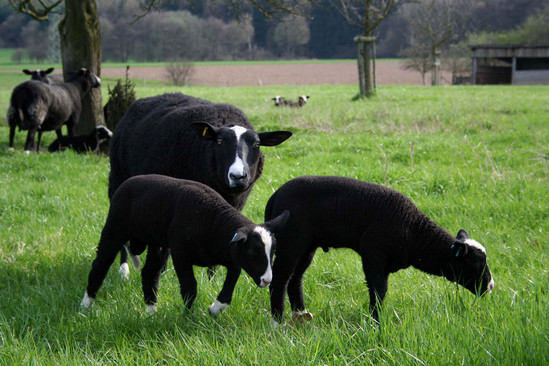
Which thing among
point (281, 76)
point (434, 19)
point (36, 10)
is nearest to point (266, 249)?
point (36, 10)

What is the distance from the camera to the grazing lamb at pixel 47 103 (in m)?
12.3

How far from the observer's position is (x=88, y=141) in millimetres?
12125

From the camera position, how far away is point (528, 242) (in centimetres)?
571

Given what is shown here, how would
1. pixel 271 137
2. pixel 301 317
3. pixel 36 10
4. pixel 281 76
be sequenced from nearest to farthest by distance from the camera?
1. pixel 301 317
2. pixel 271 137
3. pixel 36 10
4. pixel 281 76

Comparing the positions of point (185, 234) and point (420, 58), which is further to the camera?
point (420, 58)

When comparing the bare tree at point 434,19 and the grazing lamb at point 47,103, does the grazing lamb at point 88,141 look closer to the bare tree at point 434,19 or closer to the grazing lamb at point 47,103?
the grazing lamb at point 47,103

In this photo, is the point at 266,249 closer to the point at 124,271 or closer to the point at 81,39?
the point at 124,271

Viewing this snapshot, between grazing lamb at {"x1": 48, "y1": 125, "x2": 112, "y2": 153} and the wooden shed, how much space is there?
131 feet

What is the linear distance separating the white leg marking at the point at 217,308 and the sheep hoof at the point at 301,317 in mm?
451

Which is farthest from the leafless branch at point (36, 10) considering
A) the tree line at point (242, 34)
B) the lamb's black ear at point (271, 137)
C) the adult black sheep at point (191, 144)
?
the tree line at point (242, 34)

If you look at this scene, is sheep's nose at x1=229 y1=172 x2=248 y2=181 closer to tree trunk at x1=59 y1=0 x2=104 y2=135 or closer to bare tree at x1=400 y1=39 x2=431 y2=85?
tree trunk at x1=59 y1=0 x2=104 y2=135

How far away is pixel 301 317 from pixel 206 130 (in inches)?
82.6

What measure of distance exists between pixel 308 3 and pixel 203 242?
31.2ft

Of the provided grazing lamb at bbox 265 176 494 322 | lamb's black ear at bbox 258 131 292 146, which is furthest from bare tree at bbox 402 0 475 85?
grazing lamb at bbox 265 176 494 322
